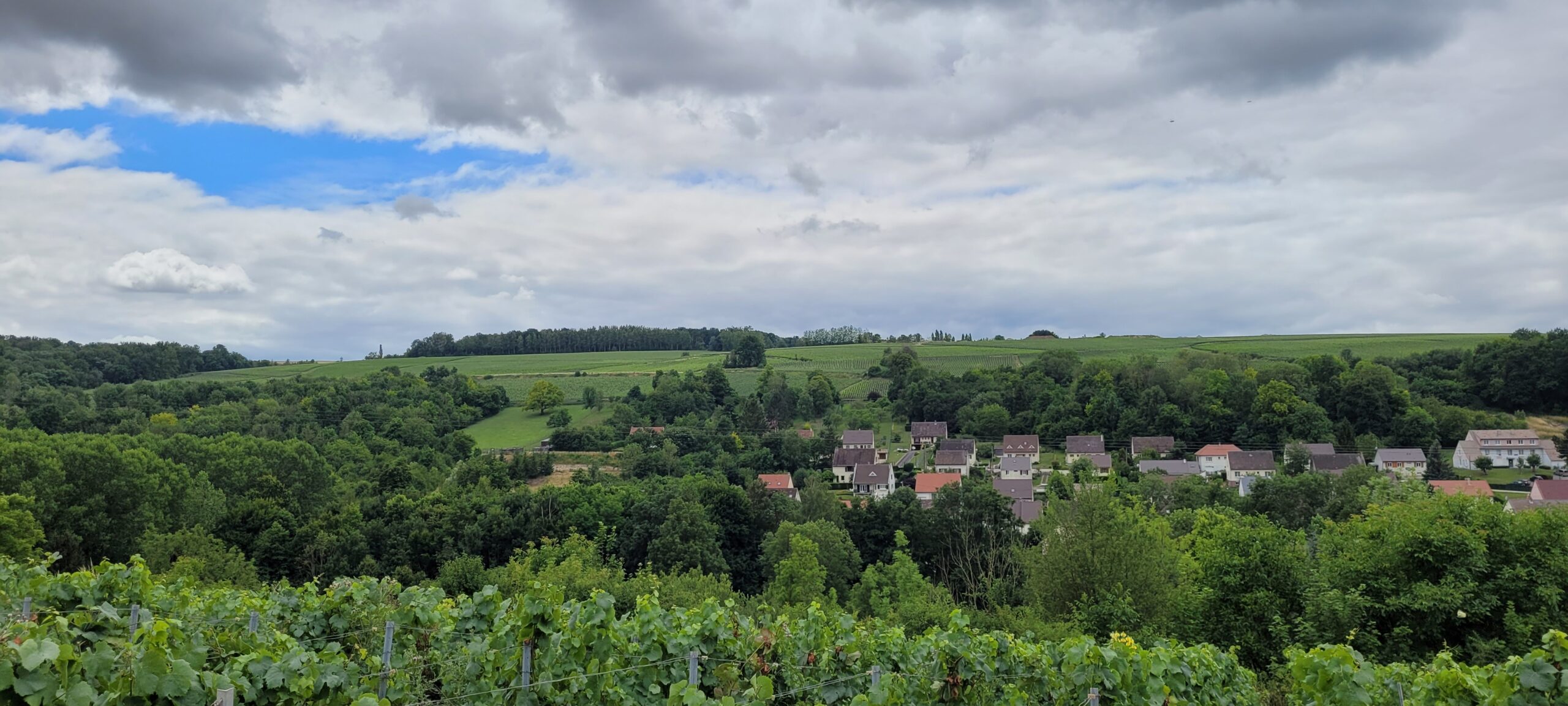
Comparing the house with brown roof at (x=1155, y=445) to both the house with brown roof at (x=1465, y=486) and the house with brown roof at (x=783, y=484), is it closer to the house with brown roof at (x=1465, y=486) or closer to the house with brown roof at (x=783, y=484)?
the house with brown roof at (x=1465, y=486)

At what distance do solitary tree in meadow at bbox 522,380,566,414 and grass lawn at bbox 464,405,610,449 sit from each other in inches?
25.3

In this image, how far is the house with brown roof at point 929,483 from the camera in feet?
191

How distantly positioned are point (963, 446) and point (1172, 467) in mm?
16741

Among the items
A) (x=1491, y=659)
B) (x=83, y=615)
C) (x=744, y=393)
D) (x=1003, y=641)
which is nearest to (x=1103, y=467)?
(x=744, y=393)

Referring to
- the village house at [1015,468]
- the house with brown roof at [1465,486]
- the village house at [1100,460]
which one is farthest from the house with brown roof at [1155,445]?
the house with brown roof at [1465,486]

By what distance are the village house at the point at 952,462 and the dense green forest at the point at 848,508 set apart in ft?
31.5

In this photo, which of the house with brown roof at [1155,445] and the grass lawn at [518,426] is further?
the grass lawn at [518,426]

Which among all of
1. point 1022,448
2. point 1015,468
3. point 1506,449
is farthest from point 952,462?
point 1506,449

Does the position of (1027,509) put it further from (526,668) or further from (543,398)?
(526,668)

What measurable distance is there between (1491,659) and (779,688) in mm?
13755

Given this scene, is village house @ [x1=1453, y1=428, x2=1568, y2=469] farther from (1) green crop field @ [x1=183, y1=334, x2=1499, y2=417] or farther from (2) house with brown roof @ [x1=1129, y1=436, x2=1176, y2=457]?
(1) green crop field @ [x1=183, y1=334, x2=1499, y2=417]

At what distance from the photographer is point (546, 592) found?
285 inches

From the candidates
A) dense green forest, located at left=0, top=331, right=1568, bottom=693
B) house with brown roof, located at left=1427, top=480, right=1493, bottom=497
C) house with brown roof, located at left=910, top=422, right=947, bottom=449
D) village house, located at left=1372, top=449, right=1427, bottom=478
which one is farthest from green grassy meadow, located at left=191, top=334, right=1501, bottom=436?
house with brown roof, located at left=1427, top=480, right=1493, bottom=497

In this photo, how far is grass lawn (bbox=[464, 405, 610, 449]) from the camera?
70.9 meters
